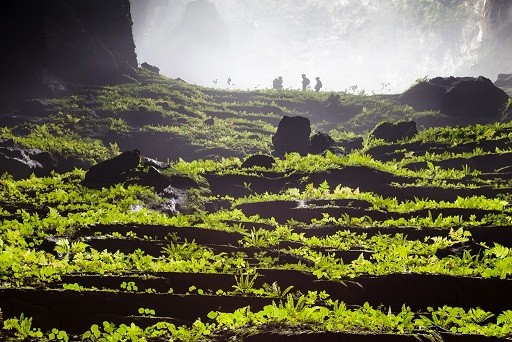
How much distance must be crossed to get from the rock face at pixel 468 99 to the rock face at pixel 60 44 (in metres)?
46.7

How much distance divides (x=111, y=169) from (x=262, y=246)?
11.8 meters

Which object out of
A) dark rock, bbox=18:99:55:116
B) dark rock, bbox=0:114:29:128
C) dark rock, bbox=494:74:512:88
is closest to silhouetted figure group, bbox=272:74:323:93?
dark rock, bbox=494:74:512:88

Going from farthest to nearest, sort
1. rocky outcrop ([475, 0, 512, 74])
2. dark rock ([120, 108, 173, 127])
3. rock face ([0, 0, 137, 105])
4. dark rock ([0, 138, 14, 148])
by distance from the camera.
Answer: rocky outcrop ([475, 0, 512, 74]) < dark rock ([120, 108, 173, 127]) < rock face ([0, 0, 137, 105]) < dark rock ([0, 138, 14, 148])

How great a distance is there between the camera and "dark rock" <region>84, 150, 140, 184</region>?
17828 mm

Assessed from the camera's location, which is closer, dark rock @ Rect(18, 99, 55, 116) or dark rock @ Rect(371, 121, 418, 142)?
dark rock @ Rect(371, 121, 418, 142)

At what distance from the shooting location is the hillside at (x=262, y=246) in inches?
210

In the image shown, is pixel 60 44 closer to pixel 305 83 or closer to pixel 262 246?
pixel 262 246

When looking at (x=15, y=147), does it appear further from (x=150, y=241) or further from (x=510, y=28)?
(x=510, y=28)

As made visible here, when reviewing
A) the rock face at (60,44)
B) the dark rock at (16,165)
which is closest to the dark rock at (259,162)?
the dark rock at (16,165)

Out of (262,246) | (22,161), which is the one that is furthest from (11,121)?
(262,246)

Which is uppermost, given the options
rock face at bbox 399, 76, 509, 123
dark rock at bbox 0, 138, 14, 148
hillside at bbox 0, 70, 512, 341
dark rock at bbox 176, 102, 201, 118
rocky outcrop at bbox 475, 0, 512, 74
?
rocky outcrop at bbox 475, 0, 512, 74

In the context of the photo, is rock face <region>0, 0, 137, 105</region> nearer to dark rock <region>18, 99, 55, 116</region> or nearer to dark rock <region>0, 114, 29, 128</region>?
dark rock <region>18, 99, 55, 116</region>

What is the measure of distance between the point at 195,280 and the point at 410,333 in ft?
13.2

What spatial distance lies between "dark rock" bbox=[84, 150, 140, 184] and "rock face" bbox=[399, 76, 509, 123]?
4295 centimetres
